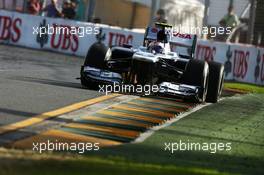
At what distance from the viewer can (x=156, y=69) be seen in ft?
50.9

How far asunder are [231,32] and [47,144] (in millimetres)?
19740

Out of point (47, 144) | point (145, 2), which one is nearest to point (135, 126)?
point (47, 144)

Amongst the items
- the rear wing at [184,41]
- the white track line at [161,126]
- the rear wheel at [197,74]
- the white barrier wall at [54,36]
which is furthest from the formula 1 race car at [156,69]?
the white barrier wall at [54,36]

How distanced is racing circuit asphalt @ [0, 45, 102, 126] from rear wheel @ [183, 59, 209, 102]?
5.52 ft

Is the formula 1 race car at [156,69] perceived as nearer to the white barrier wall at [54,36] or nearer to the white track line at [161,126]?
the white track line at [161,126]

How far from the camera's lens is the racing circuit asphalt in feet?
37.2

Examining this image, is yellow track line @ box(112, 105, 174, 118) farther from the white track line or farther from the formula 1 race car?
the formula 1 race car

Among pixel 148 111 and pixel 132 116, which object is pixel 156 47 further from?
pixel 132 116

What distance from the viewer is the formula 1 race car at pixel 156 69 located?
50.1 feet

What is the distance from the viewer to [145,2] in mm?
31656

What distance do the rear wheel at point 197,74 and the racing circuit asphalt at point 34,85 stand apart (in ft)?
5.52

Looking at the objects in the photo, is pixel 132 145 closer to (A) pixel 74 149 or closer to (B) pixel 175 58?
(A) pixel 74 149

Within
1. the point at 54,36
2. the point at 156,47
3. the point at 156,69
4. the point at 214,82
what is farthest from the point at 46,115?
the point at 54,36

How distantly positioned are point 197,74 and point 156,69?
76 cm
